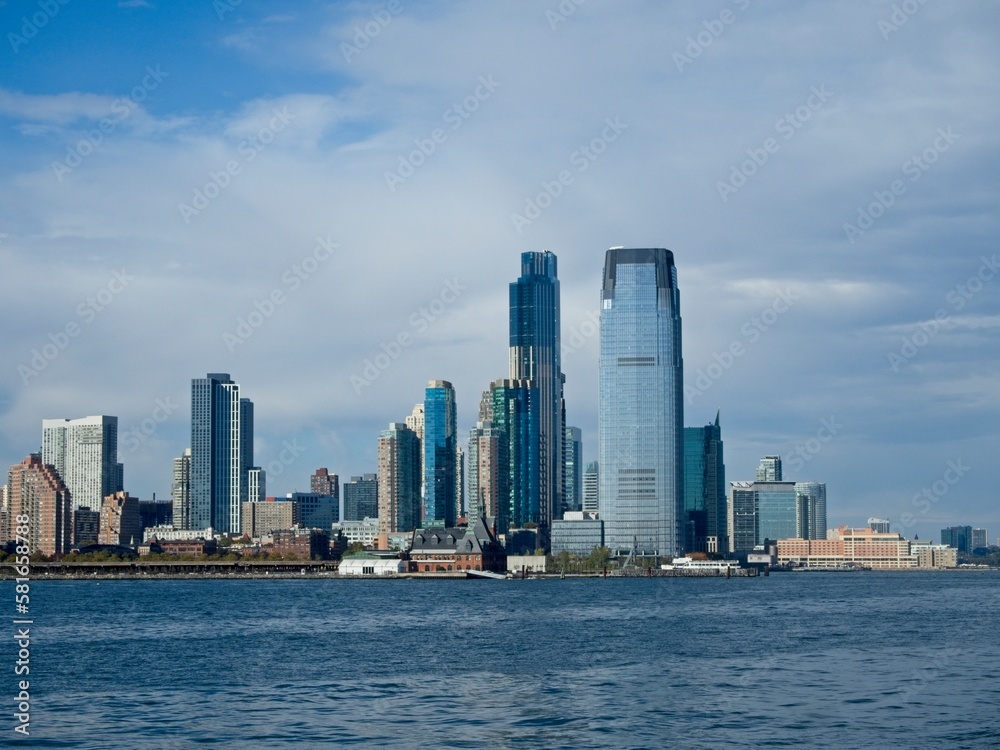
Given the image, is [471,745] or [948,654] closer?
[471,745]

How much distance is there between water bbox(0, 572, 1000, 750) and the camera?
144 ft

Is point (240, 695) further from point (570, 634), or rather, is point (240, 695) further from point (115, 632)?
point (115, 632)

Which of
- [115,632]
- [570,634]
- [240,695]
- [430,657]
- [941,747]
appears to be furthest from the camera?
[115,632]

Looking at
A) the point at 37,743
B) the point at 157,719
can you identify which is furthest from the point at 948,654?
the point at 37,743

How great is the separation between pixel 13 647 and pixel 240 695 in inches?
1178

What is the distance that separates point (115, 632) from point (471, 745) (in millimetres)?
53212

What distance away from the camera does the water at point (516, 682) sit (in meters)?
43.9

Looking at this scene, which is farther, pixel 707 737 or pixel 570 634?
pixel 570 634

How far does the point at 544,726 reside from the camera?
45281mm

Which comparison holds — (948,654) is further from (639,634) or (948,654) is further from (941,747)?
(941,747)

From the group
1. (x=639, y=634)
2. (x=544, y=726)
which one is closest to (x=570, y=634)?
(x=639, y=634)

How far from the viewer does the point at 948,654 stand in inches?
2677

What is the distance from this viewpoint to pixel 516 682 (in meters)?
56.4

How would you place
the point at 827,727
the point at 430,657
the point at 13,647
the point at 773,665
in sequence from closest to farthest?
1. the point at 827,727
2. the point at 773,665
3. the point at 430,657
4. the point at 13,647
